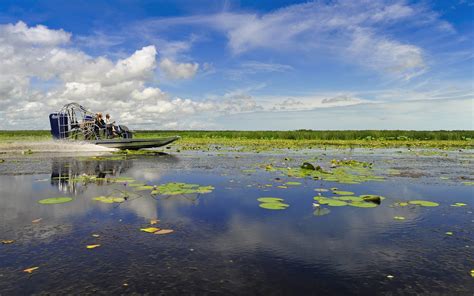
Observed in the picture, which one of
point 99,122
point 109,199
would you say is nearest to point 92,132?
point 99,122

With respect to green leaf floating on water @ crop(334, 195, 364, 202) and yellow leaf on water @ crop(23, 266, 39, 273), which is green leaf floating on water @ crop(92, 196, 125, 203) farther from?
green leaf floating on water @ crop(334, 195, 364, 202)

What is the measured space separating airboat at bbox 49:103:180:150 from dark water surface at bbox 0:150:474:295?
15.7 meters

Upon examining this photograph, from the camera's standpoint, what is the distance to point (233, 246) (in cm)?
516

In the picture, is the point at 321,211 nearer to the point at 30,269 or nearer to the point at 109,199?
the point at 109,199

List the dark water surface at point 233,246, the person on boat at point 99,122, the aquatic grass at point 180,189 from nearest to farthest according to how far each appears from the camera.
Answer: the dark water surface at point 233,246 → the aquatic grass at point 180,189 → the person on boat at point 99,122

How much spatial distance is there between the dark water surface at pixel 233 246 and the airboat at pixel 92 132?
1571cm

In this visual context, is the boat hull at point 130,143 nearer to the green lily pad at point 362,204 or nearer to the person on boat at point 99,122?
the person on boat at point 99,122

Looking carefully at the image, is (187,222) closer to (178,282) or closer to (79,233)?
(79,233)

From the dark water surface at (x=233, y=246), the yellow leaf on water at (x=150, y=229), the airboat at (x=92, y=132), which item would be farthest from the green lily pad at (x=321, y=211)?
the airboat at (x=92, y=132)

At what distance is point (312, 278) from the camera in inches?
161

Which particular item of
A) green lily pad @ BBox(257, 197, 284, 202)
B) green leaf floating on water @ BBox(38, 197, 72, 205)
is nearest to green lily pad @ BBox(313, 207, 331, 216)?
green lily pad @ BBox(257, 197, 284, 202)

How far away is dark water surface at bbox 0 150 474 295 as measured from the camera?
12.9ft

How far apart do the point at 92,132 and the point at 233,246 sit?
75.4 feet

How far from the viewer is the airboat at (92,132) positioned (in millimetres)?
24797
